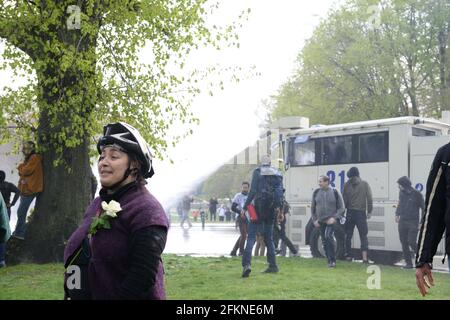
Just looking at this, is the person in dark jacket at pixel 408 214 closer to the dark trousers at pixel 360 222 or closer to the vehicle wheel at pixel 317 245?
the dark trousers at pixel 360 222

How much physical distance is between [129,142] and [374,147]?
39.2 feet

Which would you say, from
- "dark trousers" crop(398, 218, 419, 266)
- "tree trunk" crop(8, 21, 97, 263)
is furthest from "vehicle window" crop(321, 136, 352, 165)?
"tree trunk" crop(8, 21, 97, 263)

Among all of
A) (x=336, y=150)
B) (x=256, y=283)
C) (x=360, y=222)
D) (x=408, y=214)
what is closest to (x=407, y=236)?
(x=408, y=214)

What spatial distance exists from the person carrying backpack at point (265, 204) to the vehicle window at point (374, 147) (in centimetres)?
416

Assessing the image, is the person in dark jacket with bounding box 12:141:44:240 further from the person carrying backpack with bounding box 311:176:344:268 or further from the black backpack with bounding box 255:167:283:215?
the person carrying backpack with bounding box 311:176:344:268

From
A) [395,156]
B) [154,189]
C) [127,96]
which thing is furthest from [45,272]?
[154,189]

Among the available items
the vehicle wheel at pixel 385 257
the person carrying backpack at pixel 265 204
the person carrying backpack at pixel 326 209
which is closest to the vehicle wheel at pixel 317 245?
the vehicle wheel at pixel 385 257

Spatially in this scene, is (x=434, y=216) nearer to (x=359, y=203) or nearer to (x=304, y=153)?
(x=359, y=203)

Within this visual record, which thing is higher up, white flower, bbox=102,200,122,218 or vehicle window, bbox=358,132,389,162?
vehicle window, bbox=358,132,389,162

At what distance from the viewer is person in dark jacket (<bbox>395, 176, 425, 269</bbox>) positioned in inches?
505

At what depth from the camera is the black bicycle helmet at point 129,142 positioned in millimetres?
3410

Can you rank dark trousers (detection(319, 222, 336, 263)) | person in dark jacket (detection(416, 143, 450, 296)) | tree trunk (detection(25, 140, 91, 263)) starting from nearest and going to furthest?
person in dark jacket (detection(416, 143, 450, 296)) < tree trunk (detection(25, 140, 91, 263)) < dark trousers (detection(319, 222, 336, 263))

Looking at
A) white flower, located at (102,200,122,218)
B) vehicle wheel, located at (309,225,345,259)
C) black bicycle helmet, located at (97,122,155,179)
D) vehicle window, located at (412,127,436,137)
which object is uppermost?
vehicle window, located at (412,127,436,137)

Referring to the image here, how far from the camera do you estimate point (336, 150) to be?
51.3 feet
